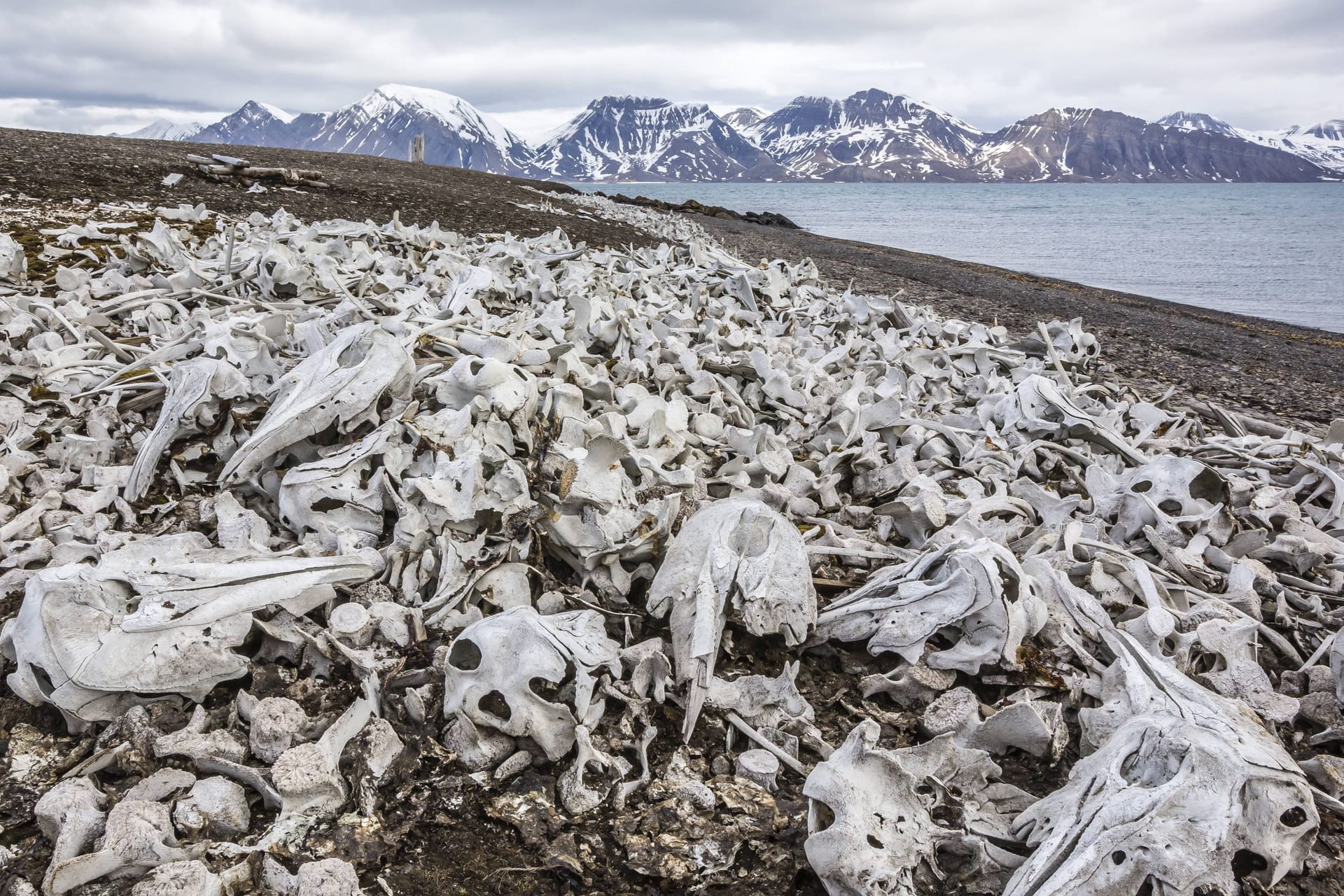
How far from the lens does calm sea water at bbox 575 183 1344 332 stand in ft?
68.7

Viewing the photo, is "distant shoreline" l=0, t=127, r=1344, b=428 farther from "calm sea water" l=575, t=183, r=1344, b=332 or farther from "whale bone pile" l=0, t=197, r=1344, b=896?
"calm sea water" l=575, t=183, r=1344, b=332

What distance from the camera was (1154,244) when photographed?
3778 centimetres

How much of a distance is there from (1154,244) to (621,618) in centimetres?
4432

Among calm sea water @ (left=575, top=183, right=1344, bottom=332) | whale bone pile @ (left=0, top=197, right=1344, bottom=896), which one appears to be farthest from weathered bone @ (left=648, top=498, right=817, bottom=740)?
calm sea water @ (left=575, top=183, right=1344, bottom=332)

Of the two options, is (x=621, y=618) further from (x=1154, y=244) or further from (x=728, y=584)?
(x=1154, y=244)

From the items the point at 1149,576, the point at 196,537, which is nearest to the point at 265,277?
the point at 196,537

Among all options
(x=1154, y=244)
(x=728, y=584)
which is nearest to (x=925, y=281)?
(x=728, y=584)

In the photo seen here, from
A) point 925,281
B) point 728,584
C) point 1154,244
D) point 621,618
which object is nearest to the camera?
point 728,584

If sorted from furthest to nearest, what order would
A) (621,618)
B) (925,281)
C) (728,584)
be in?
1. (925,281)
2. (621,618)
3. (728,584)

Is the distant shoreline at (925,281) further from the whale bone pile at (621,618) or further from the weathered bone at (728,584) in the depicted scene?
the weathered bone at (728,584)

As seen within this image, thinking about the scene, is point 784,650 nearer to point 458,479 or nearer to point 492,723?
point 492,723

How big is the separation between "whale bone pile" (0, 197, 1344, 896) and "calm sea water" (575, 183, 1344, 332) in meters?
16.8

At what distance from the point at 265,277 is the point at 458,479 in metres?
2.86

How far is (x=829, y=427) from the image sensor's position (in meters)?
3.99
